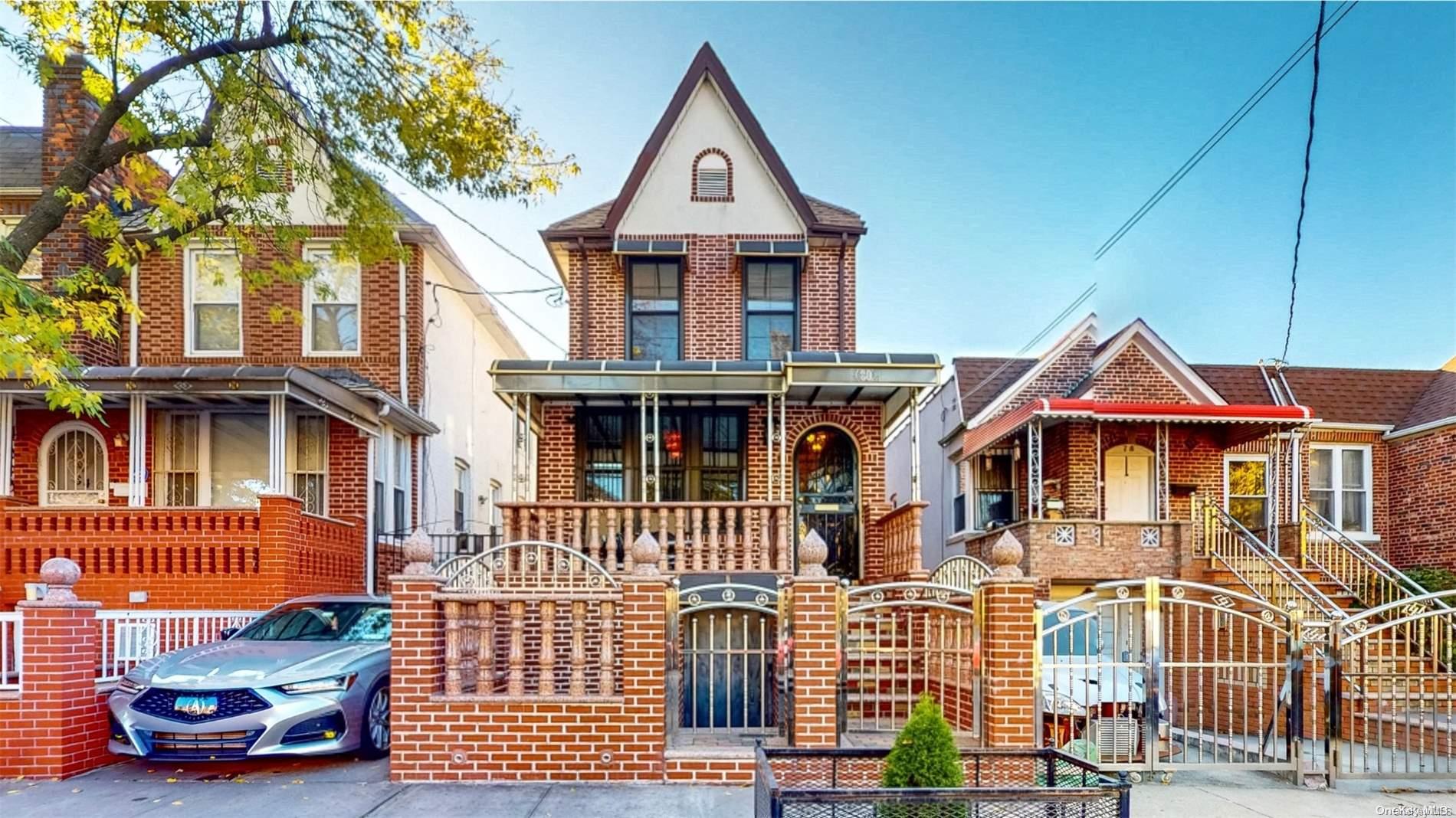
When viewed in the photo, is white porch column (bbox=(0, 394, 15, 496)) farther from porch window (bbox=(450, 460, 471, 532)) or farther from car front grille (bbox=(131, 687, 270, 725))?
car front grille (bbox=(131, 687, 270, 725))

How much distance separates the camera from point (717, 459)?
13766 millimetres

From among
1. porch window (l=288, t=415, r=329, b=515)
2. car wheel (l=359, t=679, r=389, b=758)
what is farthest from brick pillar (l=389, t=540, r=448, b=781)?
porch window (l=288, t=415, r=329, b=515)

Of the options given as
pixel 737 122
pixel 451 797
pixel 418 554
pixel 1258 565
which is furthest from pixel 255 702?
pixel 1258 565

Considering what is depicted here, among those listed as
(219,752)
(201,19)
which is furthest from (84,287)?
(219,752)

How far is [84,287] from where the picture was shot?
34.1ft

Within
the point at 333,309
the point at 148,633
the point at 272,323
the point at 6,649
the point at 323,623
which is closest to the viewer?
the point at 6,649

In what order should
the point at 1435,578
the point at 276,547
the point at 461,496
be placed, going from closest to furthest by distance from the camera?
the point at 276,547, the point at 1435,578, the point at 461,496

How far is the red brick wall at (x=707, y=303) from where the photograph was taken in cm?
1382

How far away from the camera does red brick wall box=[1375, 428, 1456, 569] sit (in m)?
16.7

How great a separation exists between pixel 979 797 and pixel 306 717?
5779 millimetres

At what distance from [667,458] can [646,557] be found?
671cm

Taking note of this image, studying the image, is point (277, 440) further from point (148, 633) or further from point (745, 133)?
point (745, 133)

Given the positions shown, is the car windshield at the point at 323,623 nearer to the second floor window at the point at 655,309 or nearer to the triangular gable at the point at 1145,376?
the second floor window at the point at 655,309

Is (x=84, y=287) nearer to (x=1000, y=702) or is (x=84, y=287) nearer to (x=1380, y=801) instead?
(x=1000, y=702)
